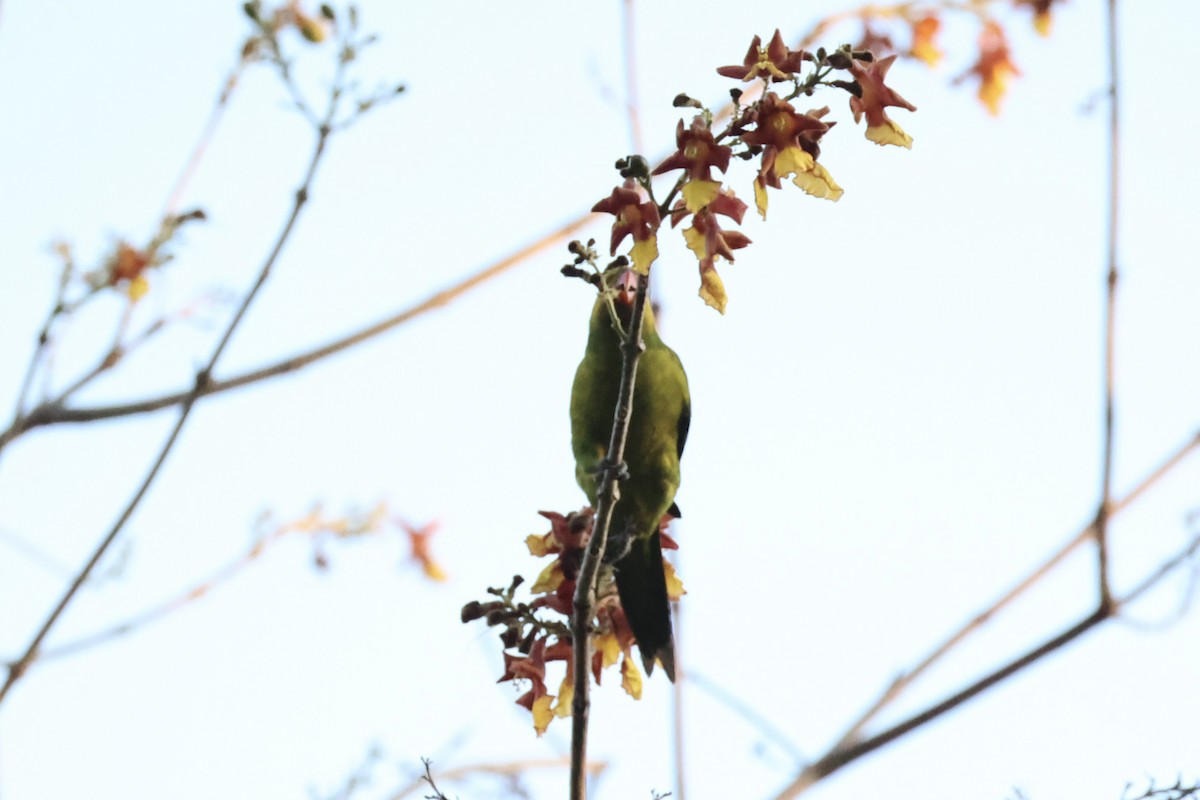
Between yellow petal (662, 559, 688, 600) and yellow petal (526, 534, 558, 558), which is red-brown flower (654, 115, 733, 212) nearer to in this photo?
yellow petal (526, 534, 558, 558)

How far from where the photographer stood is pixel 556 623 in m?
2.77

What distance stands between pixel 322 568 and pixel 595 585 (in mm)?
2360

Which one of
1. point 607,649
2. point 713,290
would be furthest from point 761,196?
point 607,649

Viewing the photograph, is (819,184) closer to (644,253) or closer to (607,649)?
(644,253)

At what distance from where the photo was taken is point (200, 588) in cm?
331

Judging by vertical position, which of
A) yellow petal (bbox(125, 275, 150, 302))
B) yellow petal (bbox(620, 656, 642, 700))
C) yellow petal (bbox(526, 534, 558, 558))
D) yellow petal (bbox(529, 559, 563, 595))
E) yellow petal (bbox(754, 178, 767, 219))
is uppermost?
yellow petal (bbox(125, 275, 150, 302))

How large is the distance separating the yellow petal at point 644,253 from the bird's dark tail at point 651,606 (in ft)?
4.65

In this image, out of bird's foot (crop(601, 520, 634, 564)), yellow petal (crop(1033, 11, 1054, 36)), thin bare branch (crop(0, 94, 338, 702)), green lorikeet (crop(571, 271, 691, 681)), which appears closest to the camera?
thin bare branch (crop(0, 94, 338, 702))

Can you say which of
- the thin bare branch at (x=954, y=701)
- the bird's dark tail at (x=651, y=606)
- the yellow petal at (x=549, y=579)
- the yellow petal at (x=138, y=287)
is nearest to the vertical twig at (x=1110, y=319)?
the thin bare branch at (x=954, y=701)

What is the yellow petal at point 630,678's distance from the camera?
301cm

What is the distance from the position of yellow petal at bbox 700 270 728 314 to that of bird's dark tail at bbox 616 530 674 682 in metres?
1.34

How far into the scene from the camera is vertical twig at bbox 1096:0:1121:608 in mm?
2348

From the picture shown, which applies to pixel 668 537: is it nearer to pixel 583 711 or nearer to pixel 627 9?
pixel 583 711

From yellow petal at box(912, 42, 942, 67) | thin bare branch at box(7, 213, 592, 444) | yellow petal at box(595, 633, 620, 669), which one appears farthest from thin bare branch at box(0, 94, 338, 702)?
yellow petal at box(912, 42, 942, 67)
